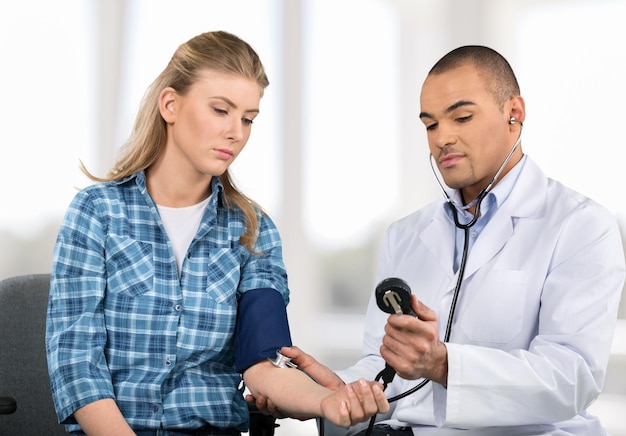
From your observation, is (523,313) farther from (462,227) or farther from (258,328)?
(258,328)

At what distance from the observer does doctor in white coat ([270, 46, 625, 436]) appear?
4.95 ft

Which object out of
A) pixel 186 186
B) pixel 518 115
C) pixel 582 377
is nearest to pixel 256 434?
pixel 186 186

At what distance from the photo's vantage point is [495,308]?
5.64ft

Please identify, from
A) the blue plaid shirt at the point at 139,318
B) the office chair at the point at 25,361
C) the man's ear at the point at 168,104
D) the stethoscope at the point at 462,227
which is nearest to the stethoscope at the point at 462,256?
the stethoscope at the point at 462,227

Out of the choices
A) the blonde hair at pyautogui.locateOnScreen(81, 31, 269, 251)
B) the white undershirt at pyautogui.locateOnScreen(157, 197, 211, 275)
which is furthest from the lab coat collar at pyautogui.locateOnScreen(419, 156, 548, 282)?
the white undershirt at pyautogui.locateOnScreen(157, 197, 211, 275)

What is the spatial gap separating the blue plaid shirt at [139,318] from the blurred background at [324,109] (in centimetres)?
152

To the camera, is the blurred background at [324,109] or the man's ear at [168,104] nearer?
the man's ear at [168,104]

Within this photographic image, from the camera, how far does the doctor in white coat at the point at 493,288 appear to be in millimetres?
1510

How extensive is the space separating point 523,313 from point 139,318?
789mm

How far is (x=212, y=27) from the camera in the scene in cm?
331

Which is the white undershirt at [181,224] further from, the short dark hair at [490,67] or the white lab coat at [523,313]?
the short dark hair at [490,67]

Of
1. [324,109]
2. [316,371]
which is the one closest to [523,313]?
[316,371]

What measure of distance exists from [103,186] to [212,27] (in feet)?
5.91

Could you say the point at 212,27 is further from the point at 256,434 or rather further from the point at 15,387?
the point at 256,434
